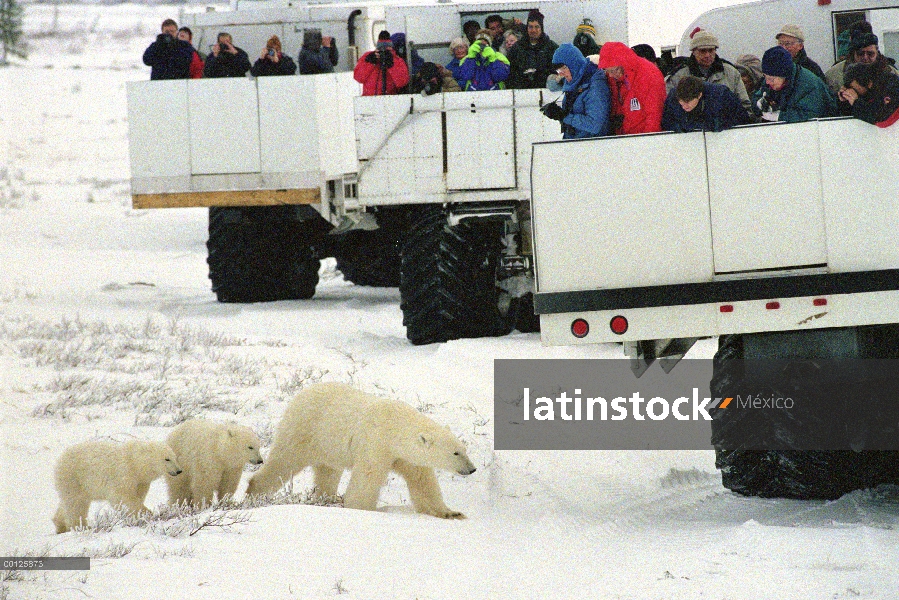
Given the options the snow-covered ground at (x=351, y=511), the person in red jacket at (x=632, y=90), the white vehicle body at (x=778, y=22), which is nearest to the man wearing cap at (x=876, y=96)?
the person in red jacket at (x=632, y=90)

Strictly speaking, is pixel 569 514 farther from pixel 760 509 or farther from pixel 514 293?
pixel 514 293

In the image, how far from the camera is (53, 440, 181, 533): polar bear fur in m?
5.97

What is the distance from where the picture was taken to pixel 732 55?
1057 cm

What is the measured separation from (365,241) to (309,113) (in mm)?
2493

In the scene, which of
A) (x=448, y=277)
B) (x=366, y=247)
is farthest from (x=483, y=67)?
(x=366, y=247)

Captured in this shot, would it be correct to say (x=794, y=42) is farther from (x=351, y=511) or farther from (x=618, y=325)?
(x=351, y=511)

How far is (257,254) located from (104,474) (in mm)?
9198

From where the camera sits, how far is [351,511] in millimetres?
5891

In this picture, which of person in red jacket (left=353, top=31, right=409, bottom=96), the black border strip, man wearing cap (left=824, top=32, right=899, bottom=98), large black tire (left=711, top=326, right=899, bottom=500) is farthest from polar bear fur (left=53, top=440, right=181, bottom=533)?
person in red jacket (left=353, top=31, right=409, bottom=96)

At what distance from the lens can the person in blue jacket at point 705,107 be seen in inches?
236

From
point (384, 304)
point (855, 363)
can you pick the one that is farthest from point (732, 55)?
point (384, 304)

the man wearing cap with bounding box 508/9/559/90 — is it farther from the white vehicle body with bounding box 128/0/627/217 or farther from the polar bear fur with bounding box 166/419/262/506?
the polar bear fur with bounding box 166/419/262/506

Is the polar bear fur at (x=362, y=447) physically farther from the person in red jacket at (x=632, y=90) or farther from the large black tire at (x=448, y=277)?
the large black tire at (x=448, y=277)

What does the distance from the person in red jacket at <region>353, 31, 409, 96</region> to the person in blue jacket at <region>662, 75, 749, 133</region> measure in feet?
20.9
